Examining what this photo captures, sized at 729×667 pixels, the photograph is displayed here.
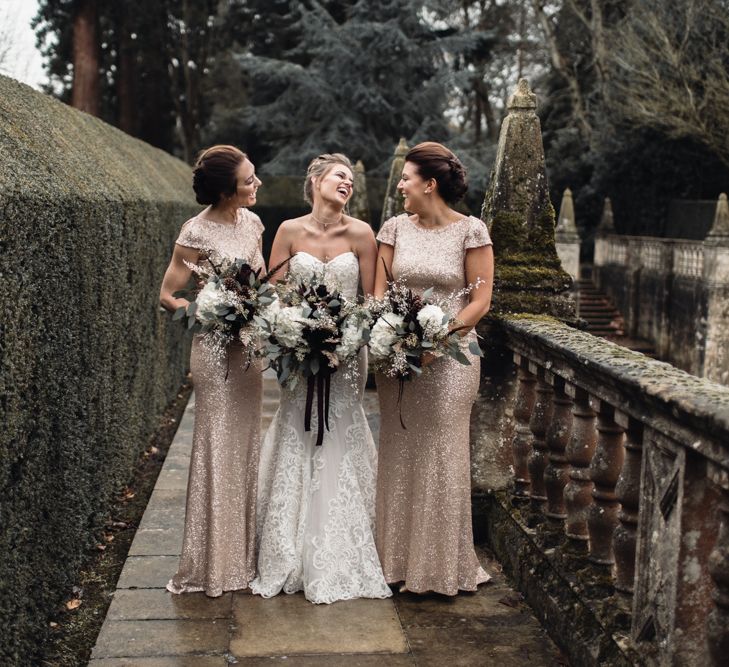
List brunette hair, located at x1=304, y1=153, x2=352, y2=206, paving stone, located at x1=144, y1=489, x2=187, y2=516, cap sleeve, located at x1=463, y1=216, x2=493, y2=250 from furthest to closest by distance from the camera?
paving stone, located at x1=144, y1=489, x2=187, y2=516 → brunette hair, located at x1=304, y1=153, x2=352, y2=206 → cap sleeve, located at x1=463, y1=216, x2=493, y2=250

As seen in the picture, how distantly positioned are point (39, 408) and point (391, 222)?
1.94m

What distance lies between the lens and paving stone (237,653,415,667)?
12.8 ft

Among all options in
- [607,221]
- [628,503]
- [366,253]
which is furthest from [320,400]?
[607,221]

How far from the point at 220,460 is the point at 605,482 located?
2002 millimetres

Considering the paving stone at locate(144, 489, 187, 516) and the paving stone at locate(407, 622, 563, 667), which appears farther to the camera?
the paving stone at locate(144, 489, 187, 516)

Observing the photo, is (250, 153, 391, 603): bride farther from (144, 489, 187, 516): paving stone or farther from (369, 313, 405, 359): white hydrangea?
(144, 489, 187, 516): paving stone

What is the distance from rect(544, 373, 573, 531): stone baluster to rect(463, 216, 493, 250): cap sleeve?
2.35 ft

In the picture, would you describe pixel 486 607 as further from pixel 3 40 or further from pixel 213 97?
pixel 213 97

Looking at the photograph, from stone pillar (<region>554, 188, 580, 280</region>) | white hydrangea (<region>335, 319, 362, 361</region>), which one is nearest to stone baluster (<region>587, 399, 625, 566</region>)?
white hydrangea (<region>335, 319, 362, 361</region>)

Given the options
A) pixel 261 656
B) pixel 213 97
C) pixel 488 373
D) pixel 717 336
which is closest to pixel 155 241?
pixel 488 373

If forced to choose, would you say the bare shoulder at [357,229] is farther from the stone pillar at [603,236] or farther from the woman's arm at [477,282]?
the stone pillar at [603,236]

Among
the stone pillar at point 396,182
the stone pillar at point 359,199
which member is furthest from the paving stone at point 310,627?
the stone pillar at point 359,199

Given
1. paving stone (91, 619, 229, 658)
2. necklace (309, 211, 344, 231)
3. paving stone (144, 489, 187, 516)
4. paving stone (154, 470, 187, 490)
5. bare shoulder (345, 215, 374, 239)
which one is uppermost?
necklace (309, 211, 344, 231)

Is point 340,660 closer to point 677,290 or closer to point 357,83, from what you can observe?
point 677,290
